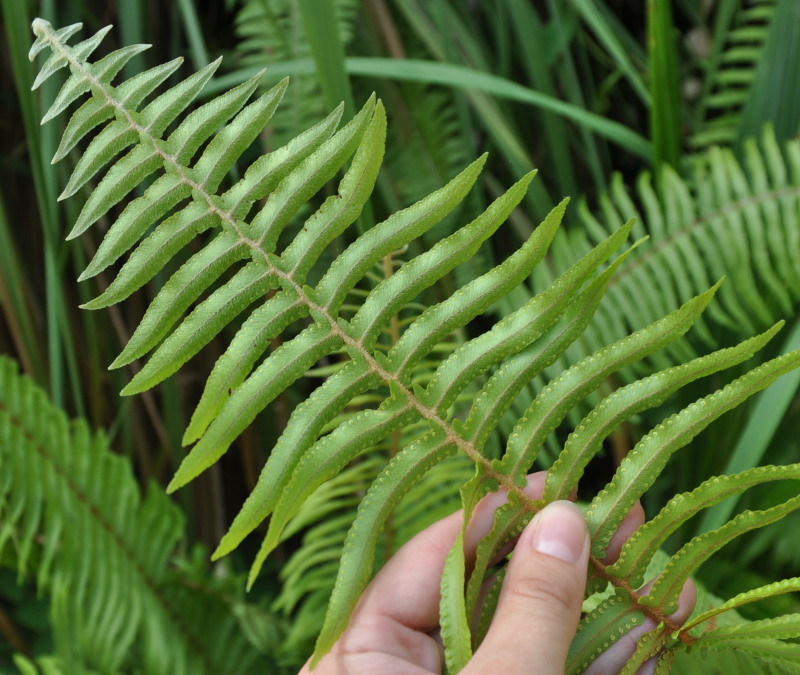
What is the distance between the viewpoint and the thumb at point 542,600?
24.6 inches

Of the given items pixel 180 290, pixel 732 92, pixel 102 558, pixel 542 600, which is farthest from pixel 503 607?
pixel 732 92

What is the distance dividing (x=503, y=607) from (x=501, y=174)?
108 cm

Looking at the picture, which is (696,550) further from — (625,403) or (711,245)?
(711,245)

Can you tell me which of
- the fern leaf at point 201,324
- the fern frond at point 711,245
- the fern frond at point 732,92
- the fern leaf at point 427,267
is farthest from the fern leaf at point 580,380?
the fern frond at point 732,92

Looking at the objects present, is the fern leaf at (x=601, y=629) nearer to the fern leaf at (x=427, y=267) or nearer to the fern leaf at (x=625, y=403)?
the fern leaf at (x=625, y=403)

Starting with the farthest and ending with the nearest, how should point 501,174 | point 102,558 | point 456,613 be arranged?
point 501,174
point 102,558
point 456,613

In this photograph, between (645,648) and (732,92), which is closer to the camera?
(645,648)

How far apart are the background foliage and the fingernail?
0.53m

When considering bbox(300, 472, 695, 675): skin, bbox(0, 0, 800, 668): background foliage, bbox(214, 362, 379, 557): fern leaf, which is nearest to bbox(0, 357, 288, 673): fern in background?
bbox(0, 0, 800, 668): background foliage

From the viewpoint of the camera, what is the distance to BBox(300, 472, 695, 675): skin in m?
0.63

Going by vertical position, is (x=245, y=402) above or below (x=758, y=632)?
above

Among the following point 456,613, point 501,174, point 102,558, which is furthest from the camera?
point 501,174

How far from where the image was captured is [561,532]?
65 centimetres

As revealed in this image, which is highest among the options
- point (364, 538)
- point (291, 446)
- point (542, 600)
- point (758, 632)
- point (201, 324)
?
point (201, 324)
